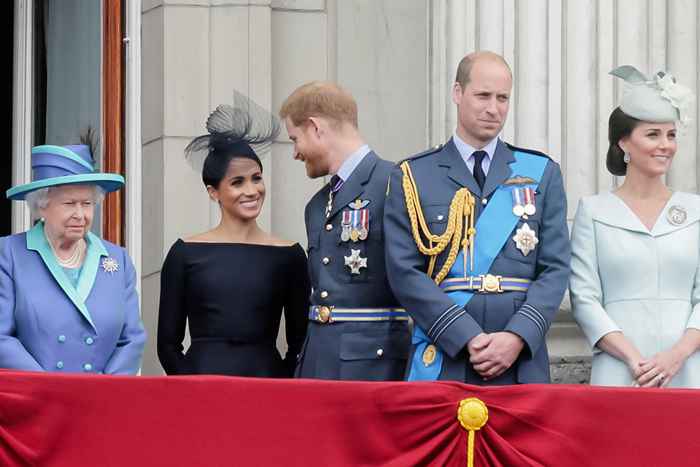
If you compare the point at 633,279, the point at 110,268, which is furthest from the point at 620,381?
the point at 110,268

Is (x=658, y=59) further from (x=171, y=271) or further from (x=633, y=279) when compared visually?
(x=171, y=271)

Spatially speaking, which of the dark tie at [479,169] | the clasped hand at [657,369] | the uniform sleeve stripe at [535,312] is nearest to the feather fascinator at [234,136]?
the dark tie at [479,169]

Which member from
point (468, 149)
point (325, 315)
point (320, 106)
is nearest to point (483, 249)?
point (468, 149)

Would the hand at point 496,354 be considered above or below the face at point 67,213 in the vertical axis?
below

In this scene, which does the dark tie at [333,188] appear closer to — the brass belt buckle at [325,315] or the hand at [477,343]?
the brass belt buckle at [325,315]

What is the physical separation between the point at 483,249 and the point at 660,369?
0.70 meters

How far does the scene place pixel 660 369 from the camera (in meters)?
5.91

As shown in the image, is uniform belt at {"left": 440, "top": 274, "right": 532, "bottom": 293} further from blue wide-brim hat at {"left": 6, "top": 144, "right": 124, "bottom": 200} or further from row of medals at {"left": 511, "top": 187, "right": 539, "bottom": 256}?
blue wide-brim hat at {"left": 6, "top": 144, "right": 124, "bottom": 200}

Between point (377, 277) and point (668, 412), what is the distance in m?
1.24

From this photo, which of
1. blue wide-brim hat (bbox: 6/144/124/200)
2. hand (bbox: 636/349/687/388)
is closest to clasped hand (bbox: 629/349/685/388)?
hand (bbox: 636/349/687/388)

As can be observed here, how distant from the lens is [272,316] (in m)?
6.58

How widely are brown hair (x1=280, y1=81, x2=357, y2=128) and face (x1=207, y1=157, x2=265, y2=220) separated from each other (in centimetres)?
32

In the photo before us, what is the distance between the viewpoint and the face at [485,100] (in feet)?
19.7

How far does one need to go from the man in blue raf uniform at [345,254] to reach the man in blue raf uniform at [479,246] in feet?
0.77
